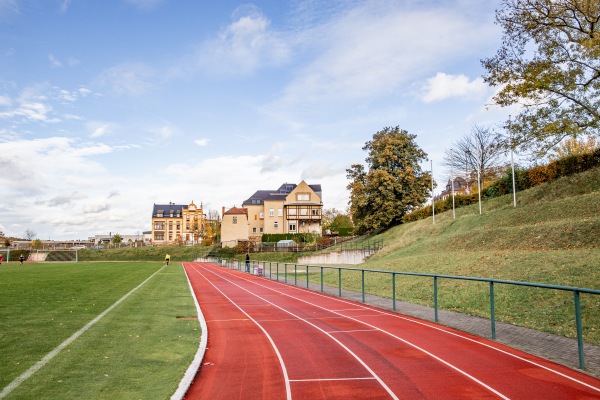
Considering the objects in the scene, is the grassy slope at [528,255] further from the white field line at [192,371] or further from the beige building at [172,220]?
the beige building at [172,220]

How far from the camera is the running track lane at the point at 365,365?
20.5 ft

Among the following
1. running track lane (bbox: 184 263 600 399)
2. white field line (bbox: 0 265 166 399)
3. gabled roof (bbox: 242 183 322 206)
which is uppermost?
gabled roof (bbox: 242 183 322 206)

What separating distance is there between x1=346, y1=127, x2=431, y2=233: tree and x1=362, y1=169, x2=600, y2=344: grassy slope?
597 inches

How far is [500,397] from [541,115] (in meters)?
14.7

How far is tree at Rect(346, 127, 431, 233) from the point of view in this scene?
53.6 m

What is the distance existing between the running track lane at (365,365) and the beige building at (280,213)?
6312cm

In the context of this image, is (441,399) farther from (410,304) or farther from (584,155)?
(584,155)

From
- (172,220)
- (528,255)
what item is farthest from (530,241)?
(172,220)

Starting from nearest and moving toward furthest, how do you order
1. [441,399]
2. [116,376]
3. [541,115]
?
[441,399]
[116,376]
[541,115]

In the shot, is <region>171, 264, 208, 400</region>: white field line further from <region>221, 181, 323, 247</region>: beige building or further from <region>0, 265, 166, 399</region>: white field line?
<region>221, 181, 323, 247</region>: beige building

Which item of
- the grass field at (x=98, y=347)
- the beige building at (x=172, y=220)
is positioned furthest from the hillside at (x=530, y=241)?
the beige building at (x=172, y=220)

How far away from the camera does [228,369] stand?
7.39 m

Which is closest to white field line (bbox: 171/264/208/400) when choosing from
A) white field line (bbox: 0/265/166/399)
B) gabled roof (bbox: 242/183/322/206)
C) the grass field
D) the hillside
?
the grass field

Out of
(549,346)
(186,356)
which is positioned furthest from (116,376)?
(549,346)
